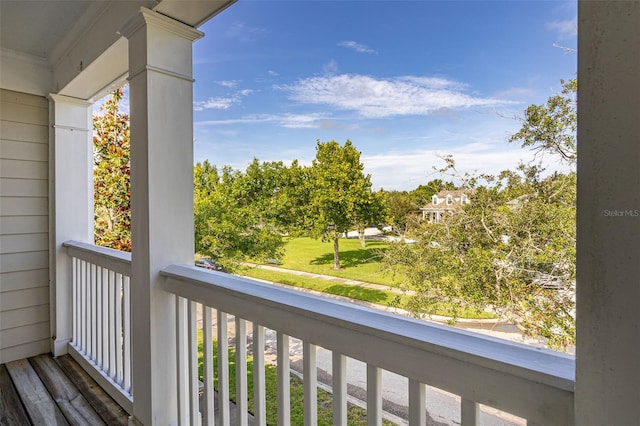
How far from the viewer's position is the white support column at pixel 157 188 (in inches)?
64.5

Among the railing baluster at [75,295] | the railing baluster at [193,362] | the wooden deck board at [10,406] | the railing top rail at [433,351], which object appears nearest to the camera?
the railing top rail at [433,351]

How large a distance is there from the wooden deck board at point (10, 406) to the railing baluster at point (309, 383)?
1.94 metres

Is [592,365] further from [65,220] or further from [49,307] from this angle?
[49,307]

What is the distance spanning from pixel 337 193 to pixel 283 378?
748mm

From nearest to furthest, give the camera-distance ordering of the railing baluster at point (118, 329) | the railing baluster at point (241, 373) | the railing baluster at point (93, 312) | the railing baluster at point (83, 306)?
the railing baluster at point (241, 373) → the railing baluster at point (118, 329) → the railing baluster at point (93, 312) → the railing baluster at point (83, 306)

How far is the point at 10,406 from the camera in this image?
2.11m

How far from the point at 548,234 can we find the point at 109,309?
8.57 feet

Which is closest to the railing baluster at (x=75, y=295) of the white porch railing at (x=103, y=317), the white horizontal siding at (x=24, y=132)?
the white porch railing at (x=103, y=317)

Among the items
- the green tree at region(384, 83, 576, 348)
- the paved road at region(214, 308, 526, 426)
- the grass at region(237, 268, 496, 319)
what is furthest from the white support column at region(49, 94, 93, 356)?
the green tree at region(384, 83, 576, 348)

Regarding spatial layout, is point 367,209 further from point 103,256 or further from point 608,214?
point 103,256

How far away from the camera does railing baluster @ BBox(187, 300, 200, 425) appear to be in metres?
1.57

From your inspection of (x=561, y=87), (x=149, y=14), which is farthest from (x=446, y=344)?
(x=149, y=14)

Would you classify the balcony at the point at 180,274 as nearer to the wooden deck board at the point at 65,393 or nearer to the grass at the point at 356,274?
the wooden deck board at the point at 65,393

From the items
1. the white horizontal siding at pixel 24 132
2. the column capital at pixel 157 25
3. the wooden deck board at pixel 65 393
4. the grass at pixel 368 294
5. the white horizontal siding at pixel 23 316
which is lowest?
the wooden deck board at pixel 65 393
